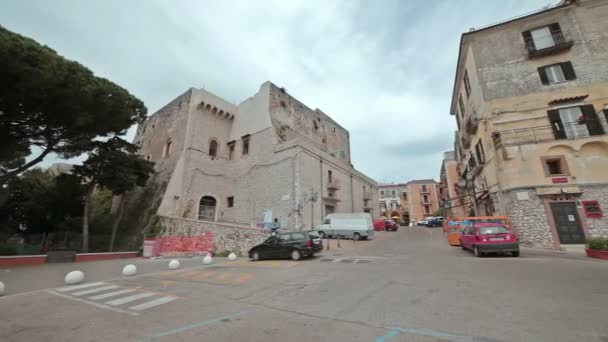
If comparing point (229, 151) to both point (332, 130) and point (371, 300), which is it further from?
point (371, 300)

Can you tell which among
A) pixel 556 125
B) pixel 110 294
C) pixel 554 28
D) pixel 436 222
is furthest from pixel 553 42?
pixel 436 222

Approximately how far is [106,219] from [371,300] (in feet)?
93.6

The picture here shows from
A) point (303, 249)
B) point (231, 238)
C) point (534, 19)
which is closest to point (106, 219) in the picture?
point (231, 238)

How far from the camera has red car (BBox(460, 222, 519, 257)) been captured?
928 cm

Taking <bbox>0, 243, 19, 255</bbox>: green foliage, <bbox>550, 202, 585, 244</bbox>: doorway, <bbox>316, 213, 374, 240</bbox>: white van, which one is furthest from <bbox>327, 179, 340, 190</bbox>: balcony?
<bbox>0, 243, 19, 255</bbox>: green foliage

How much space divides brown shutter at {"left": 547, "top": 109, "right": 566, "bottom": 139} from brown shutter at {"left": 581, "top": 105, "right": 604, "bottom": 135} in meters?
1.08

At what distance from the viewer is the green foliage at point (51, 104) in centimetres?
1010

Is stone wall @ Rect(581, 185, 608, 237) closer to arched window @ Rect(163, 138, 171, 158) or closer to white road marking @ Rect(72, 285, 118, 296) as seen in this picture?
white road marking @ Rect(72, 285, 118, 296)

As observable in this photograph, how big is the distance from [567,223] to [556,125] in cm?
561

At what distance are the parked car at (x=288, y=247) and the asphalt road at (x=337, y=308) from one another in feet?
12.3

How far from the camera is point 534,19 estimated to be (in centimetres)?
1573

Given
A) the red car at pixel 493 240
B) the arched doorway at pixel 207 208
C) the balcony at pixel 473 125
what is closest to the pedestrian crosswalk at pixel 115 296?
the red car at pixel 493 240

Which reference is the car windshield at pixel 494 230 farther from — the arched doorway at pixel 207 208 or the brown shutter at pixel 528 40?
the arched doorway at pixel 207 208

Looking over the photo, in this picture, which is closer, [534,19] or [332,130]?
[534,19]
